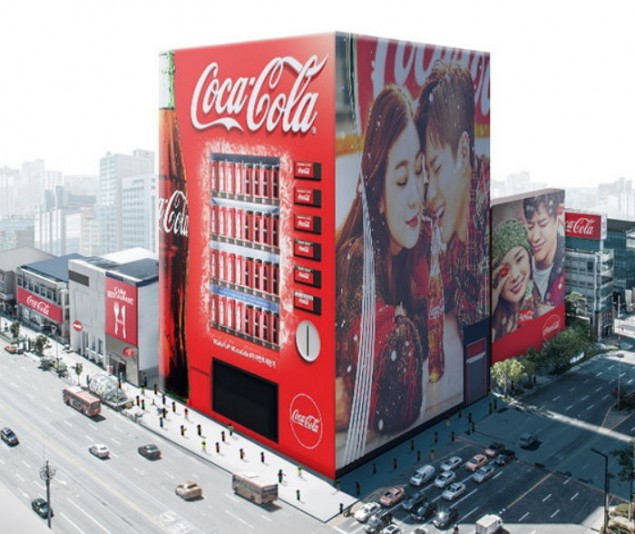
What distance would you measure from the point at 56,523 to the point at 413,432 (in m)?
43.3

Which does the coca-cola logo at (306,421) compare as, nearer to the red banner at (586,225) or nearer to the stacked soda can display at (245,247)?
the stacked soda can display at (245,247)

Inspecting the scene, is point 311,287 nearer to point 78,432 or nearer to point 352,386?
point 352,386

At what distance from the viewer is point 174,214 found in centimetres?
10300

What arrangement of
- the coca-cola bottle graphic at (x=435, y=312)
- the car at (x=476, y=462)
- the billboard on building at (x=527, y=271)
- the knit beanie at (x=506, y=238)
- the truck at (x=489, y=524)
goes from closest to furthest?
the truck at (x=489, y=524) → the car at (x=476, y=462) → the coca-cola bottle graphic at (x=435, y=312) → the knit beanie at (x=506, y=238) → the billboard on building at (x=527, y=271)

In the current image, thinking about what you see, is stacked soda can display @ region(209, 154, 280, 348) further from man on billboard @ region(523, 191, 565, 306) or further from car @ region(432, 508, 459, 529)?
man on billboard @ region(523, 191, 565, 306)

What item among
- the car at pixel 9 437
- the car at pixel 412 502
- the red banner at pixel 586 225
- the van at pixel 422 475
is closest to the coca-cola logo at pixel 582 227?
the red banner at pixel 586 225

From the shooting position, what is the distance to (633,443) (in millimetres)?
83750

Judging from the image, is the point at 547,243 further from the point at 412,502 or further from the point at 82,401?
the point at 82,401

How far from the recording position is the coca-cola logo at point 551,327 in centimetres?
12638

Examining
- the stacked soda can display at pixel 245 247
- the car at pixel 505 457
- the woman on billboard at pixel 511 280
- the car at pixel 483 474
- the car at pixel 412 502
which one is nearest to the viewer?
the car at pixel 412 502

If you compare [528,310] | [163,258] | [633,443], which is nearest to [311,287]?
[163,258]

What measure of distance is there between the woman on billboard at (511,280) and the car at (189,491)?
177ft

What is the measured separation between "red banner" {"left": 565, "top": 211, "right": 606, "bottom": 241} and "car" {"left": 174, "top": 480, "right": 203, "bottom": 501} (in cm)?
8598

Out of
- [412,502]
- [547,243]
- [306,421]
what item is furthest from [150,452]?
[547,243]
